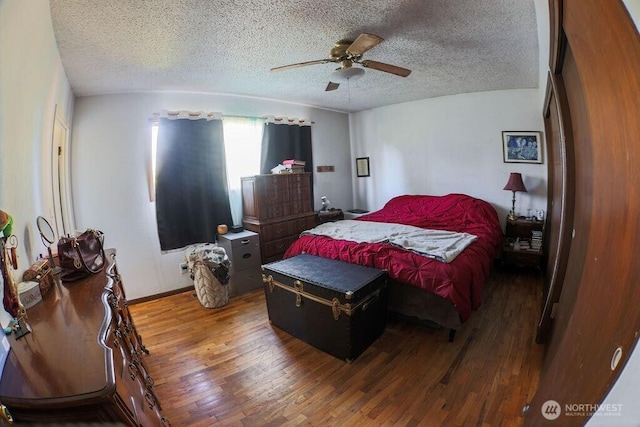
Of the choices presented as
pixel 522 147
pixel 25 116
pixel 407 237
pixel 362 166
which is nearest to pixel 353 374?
pixel 407 237

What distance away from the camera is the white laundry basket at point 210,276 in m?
3.02

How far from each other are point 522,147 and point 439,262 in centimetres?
247

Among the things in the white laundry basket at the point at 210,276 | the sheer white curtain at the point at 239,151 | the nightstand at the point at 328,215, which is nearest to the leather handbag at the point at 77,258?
the white laundry basket at the point at 210,276

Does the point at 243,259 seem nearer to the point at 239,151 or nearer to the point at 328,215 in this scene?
the point at 239,151

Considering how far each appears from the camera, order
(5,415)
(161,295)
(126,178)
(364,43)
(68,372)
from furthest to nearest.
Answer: (161,295)
(126,178)
(364,43)
(68,372)
(5,415)

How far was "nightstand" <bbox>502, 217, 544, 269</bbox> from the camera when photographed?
325 centimetres

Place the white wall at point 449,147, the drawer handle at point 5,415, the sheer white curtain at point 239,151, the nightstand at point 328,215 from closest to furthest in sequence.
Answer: the drawer handle at point 5,415
the white wall at point 449,147
the sheer white curtain at point 239,151
the nightstand at point 328,215

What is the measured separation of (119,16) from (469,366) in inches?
129

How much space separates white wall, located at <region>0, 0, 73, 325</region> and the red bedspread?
2072mm

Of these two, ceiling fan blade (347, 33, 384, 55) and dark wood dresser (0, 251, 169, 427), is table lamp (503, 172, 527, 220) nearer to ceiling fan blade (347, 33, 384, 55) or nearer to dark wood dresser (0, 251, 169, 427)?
ceiling fan blade (347, 33, 384, 55)

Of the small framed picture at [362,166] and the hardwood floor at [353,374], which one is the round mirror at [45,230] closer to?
the hardwood floor at [353,374]

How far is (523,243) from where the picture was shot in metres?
3.43

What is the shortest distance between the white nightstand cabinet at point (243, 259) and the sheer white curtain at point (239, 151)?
553 mm

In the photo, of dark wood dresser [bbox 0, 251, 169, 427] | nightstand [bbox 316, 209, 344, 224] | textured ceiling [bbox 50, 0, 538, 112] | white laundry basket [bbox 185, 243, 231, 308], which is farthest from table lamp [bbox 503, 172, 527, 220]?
dark wood dresser [bbox 0, 251, 169, 427]
